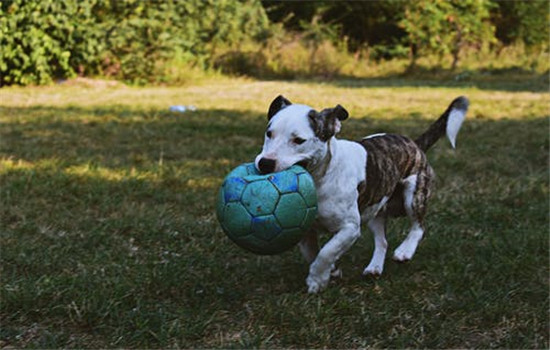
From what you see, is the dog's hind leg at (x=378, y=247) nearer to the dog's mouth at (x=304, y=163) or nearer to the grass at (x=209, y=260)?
the grass at (x=209, y=260)

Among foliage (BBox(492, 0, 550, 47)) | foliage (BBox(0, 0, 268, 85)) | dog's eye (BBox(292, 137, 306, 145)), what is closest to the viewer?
dog's eye (BBox(292, 137, 306, 145))

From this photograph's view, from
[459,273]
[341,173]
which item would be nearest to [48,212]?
[341,173]

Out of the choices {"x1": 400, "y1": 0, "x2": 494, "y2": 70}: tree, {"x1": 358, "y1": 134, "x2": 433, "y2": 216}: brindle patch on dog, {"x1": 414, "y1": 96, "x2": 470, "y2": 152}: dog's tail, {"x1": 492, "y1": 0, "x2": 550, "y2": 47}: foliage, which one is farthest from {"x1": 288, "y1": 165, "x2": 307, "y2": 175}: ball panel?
{"x1": 492, "y1": 0, "x2": 550, "y2": 47}: foliage

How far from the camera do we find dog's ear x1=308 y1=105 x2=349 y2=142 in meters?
3.29

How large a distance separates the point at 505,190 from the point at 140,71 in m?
10.4

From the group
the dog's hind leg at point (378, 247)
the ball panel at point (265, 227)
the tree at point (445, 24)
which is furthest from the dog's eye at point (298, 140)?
the tree at point (445, 24)

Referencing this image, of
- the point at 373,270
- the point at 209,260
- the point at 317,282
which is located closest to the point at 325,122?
the point at 317,282

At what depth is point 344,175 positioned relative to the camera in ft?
11.5

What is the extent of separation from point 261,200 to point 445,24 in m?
16.2

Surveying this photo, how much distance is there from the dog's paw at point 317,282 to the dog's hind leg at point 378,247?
1.22 ft

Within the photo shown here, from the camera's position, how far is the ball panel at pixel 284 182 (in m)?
3.06

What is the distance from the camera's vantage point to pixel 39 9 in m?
12.7

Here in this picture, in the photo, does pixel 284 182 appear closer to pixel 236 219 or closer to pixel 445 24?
pixel 236 219

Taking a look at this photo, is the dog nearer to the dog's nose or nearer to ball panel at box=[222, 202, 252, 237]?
the dog's nose
